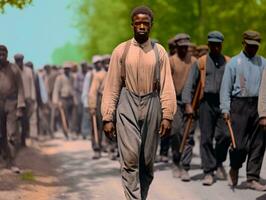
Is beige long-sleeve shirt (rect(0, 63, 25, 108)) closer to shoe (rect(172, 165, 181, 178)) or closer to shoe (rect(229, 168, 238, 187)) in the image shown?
shoe (rect(172, 165, 181, 178))

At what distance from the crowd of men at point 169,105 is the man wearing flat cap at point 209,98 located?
0.05 feet

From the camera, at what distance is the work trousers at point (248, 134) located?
10469mm

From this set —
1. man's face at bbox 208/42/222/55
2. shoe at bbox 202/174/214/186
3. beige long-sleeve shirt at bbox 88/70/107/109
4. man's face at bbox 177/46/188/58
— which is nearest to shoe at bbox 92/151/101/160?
beige long-sleeve shirt at bbox 88/70/107/109

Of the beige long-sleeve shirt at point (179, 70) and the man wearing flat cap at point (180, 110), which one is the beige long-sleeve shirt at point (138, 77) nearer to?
the man wearing flat cap at point (180, 110)

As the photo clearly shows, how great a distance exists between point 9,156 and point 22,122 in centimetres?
453

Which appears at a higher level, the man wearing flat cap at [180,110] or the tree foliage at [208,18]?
the tree foliage at [208,18]

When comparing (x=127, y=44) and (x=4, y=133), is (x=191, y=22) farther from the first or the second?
Answer: (x=127, y=44)

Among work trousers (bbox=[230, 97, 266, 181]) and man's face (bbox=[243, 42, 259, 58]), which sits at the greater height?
man's face (bbox=[243, 42, 259, 58])

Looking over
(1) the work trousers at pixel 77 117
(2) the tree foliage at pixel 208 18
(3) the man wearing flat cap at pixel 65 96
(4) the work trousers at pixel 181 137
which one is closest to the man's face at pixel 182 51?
(4) the work trousers at pixel 181 137

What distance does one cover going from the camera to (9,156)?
42.0 ft

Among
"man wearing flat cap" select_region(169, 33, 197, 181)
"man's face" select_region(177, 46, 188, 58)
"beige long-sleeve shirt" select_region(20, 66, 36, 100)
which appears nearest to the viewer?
"man wearing flat cap" select_region(169, 33, 197, 181)

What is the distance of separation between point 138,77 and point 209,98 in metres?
3.57

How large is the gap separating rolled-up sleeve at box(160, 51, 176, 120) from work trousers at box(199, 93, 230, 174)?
3.25m

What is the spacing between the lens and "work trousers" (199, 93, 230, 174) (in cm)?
1124
